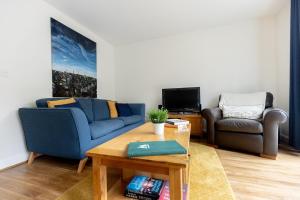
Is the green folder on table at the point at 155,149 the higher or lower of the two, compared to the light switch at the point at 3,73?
lower

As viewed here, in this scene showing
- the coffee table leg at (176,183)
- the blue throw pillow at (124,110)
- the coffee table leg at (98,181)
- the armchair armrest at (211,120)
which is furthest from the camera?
the blue throw pillow at (124,110)

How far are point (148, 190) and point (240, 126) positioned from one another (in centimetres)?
165

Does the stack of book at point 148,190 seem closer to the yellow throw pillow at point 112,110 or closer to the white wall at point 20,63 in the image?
the white wall at point 20,63

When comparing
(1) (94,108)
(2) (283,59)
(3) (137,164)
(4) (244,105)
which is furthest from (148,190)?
(2) (283,59)

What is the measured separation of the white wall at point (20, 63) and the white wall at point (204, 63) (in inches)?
73.7

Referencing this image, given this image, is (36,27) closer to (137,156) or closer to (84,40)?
(84,40)

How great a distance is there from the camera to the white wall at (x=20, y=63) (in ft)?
6.05

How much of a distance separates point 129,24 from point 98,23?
1.90 ft

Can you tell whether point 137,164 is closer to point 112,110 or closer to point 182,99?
point 112,110

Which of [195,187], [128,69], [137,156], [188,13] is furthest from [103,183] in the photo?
[128,69]

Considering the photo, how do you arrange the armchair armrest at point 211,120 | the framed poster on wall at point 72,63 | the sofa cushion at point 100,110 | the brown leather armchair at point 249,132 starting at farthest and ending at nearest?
the sofa cushion at point 100,110 < the framed poster on wall at point 72,63 < the armchair armrest at point 211,120 < the brown leather armchair at point 249,132

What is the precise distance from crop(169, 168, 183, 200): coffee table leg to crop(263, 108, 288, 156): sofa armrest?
170 centimetres

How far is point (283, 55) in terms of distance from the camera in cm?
269

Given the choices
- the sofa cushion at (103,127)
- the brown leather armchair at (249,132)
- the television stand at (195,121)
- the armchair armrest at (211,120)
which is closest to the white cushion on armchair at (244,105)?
the brown leather armchair at (249,132)
